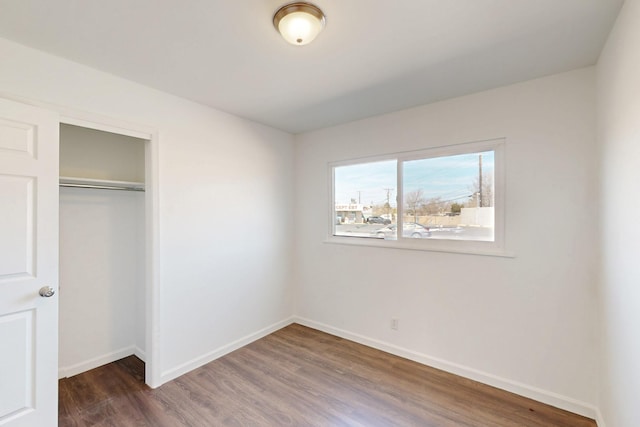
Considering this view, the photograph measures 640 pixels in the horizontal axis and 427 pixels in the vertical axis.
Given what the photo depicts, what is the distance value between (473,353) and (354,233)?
165cm

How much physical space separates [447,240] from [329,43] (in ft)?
6.51

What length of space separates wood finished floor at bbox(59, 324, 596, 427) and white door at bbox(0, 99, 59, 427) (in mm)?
420

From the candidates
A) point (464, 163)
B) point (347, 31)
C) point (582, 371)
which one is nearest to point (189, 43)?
point (347, 31)

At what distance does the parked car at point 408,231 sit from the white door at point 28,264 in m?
2.80

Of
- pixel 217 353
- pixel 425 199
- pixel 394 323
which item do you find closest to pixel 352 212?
pixel 425 199

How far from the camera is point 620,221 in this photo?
1544 mm

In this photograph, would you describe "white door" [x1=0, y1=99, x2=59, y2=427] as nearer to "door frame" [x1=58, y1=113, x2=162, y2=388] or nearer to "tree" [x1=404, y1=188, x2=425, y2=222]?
"door frame" [x1=58, y1=113, x2=162, y2=388]

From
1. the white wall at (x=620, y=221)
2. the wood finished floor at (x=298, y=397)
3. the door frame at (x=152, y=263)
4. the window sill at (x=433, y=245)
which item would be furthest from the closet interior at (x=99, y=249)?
the white wall at (x=620, y=221)

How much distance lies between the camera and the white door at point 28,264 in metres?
1.69

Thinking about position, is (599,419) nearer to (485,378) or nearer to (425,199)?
(485,378)

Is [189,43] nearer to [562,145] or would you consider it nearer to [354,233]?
[354,233]

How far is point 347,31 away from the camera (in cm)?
166

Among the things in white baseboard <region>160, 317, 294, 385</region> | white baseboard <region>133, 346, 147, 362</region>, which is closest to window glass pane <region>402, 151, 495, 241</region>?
white baseboard <region>160, 317, 294, 385</region>

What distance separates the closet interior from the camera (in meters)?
2.56
